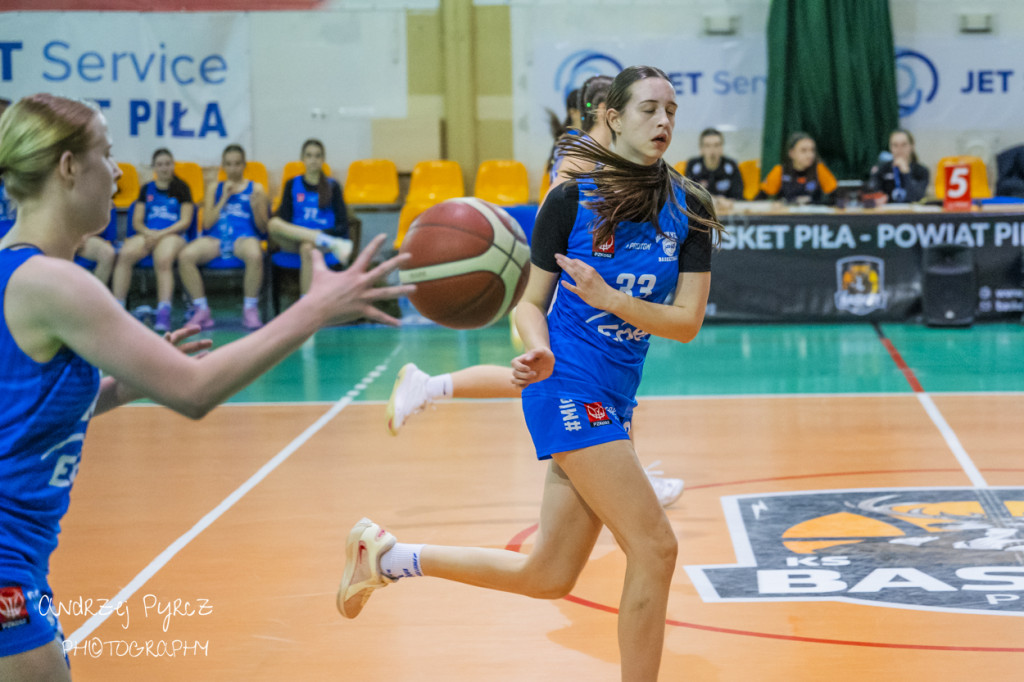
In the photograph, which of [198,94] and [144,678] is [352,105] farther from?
[144,678]

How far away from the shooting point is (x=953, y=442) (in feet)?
22.4

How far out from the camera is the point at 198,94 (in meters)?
14.8

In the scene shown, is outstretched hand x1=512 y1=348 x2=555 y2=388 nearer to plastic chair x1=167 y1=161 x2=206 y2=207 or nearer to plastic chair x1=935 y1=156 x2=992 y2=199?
plastic chair x1=935 y1=156 x2=992 y2=199

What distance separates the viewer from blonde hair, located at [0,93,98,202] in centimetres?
216

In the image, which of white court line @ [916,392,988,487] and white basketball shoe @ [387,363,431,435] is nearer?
white basketball shoe @ [387,363,431,435]

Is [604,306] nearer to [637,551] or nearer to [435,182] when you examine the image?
[637,551]

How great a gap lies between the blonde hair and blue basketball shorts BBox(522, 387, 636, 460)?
4.94ft

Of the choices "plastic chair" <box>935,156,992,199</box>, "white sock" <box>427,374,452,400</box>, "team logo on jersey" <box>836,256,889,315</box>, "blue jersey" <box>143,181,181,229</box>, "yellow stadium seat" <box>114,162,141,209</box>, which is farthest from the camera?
"yellow stadium seat" <box>114,162,141,209</box>

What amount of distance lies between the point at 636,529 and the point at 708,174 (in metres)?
10.5

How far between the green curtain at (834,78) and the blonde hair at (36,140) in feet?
42.3

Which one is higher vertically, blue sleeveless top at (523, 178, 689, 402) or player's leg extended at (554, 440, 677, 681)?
blue sleeveless top at (523, 178, 689, 402)

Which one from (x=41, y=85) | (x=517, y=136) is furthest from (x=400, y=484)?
(x=41, y=85)

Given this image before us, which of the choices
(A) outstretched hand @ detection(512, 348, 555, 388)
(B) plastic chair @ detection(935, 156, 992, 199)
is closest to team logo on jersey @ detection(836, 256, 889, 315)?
(B) plastic chair @ detection(935, 156, 992, 199)

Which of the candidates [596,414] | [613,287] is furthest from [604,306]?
[596,414]
